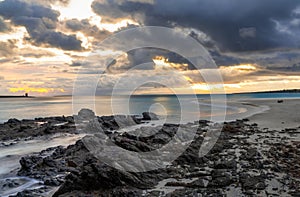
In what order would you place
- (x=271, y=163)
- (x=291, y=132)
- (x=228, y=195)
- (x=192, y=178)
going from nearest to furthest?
1. (x=228, y=195)
2. (x=192, y=178)
3. (x=271, y=163)
4. (x=291, y=132)

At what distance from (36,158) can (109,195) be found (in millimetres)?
8817

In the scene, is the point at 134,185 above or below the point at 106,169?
below

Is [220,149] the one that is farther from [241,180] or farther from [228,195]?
[228,195]

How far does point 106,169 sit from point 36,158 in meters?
7.76

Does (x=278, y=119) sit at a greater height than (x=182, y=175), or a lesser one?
greater

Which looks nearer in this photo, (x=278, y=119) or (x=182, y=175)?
(x=182, y=175)

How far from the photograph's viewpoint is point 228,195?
979 cm

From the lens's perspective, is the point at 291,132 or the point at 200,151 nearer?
the point at 200,151


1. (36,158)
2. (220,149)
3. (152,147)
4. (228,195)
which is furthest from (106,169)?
(220,149)

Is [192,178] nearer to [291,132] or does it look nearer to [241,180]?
[241,180]

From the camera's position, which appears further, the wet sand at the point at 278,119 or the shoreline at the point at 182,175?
the wet sand at the point at 278,119

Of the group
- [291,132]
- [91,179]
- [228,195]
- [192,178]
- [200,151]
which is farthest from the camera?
[291,132]

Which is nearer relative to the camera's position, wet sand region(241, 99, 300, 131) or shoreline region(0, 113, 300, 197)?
shoreline region(0, 113, 300, 197)

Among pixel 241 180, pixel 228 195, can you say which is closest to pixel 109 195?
pixel 228 195
